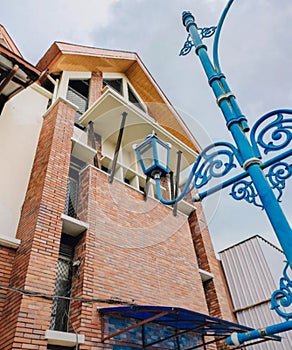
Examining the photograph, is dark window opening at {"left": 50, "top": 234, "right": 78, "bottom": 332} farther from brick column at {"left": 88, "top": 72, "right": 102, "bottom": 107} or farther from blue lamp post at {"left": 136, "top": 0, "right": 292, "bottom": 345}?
brick column at {"left": 88, "top": 72, "right": 102, "bottom": 107}

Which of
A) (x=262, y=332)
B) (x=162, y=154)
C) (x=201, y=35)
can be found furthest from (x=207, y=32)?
(x=262, y=332)

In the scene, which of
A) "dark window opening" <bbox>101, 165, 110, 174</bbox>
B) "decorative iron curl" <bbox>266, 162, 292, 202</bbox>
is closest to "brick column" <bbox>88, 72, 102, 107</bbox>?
"dark window opening" <bbox>101, 165, 110, 174</bbox>

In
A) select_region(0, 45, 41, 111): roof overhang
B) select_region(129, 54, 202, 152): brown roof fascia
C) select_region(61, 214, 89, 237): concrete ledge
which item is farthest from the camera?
select_region(129, 54, 202, 152): brown roof fascia

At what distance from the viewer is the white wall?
16.7 feet

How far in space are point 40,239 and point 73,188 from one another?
6.57 ft

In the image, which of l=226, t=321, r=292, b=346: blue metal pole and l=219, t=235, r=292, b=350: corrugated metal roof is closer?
l=226, t=321, r=292, b=346: blue metal pole

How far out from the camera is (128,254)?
556 centimetres

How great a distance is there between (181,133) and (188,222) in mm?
3677

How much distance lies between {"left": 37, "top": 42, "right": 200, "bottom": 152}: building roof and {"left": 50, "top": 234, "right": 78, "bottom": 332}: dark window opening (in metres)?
5.20

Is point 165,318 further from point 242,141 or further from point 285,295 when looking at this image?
A: point 242,141

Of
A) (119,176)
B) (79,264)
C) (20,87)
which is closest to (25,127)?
(20,87)

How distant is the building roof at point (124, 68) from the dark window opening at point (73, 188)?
3.12 m

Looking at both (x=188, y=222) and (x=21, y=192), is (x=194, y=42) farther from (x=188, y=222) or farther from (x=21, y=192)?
(x=188, y=222)

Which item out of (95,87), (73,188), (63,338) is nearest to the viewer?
(63,338)
